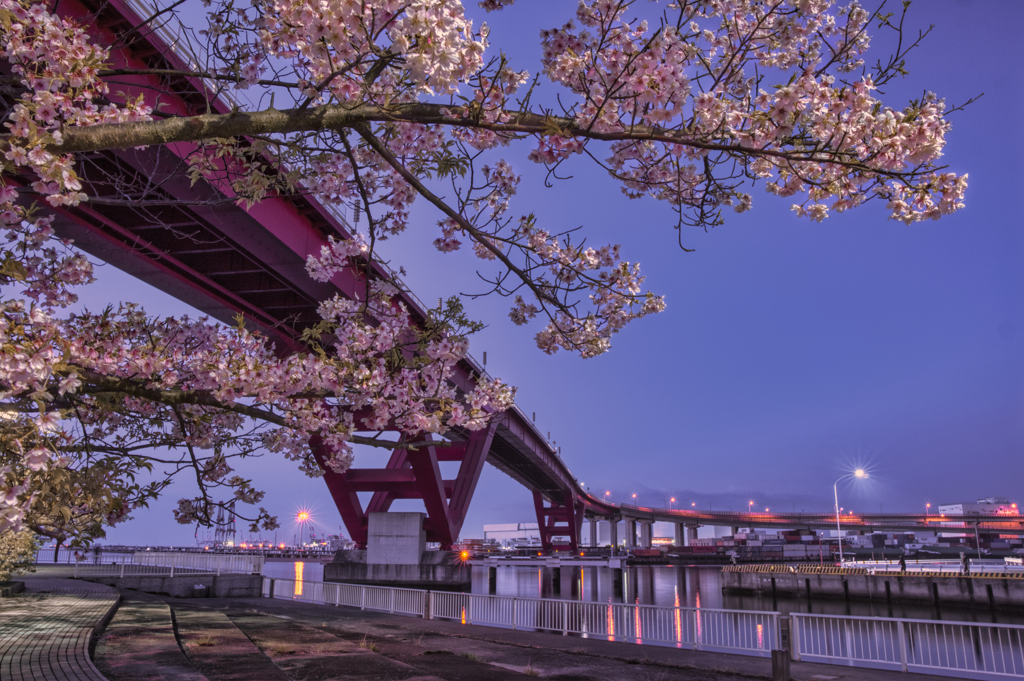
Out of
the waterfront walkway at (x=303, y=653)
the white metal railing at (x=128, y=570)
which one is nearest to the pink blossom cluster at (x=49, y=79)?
the waterfront walkway at (x=303, y=653)

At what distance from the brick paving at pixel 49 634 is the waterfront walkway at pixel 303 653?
0.06 feet

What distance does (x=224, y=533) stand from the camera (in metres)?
8.33

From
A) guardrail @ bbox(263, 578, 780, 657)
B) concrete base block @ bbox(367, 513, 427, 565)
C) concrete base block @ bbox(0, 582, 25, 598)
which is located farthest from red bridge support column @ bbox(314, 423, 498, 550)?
concrete base block @ bbox(0, 582, 25, 598)

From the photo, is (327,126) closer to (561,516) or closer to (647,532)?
(561,516)

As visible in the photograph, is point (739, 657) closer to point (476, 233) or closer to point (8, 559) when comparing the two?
point (476, 233)

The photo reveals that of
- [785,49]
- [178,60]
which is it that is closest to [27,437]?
[785,49]

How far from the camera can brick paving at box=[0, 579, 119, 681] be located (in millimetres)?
7802

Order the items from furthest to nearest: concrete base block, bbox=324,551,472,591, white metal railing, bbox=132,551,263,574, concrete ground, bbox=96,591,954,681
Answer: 1. concrete base block, bbox=324,551,472,591
2. white metal railing, bbox=132,551,263,574
3. concrete ground, bbox=96,591,954,681

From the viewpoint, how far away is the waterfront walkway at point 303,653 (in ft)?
28.7

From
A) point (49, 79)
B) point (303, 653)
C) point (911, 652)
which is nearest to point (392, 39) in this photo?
point (49, 79)

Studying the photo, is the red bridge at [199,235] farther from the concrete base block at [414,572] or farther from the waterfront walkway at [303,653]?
the waterfront walkway at [303,653]

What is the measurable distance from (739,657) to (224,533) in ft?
33.5

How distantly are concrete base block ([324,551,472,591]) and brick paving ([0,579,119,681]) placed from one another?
19.7m

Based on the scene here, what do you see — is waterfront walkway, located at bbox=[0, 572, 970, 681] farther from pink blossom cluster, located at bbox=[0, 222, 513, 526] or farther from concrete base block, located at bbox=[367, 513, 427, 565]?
concrete base block, located at bbox=[367, 513, 427, 565]
